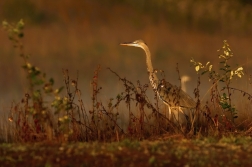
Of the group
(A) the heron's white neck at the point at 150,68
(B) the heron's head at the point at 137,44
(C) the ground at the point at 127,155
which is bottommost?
(C) the ground at the point at 127,155

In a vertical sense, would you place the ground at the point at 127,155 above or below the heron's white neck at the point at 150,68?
below

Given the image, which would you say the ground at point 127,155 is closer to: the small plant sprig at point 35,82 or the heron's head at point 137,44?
the small plant sprig at point 35,82

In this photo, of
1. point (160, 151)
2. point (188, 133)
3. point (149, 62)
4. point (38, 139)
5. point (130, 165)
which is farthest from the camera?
→ point (149, 62)

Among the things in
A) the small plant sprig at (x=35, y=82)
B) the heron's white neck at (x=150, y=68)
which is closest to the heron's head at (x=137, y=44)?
the heron's white neck at (x=150, y=68)

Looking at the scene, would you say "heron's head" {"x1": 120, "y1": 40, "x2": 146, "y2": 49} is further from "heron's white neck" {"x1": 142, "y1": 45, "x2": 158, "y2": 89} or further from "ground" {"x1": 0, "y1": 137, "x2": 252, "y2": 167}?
"ground" {"x1": 0, "y1": 137, "x2": 252, "y2": 167}

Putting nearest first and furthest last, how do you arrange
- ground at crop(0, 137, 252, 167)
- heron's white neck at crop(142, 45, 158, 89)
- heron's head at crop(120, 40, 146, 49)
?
ground at crop(0, 137, 252, 167) → heron's white neck at crop(142, 45, 158, 89) → heron's head at crop(120, 40, 146, 49)

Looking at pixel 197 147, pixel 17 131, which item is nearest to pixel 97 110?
pixel 17 131

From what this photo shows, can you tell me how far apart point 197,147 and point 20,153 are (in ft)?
6.82

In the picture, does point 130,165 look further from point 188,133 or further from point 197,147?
point 188,133

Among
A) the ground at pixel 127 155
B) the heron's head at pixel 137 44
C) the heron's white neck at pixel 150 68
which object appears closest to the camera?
the ground at pixel 127 155

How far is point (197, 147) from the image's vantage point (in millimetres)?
7641

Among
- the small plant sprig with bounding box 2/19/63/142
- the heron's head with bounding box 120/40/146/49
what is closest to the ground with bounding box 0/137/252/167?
the small plant sprig with bounding box 2/19/63/142

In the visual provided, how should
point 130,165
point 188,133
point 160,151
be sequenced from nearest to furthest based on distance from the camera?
point 130,165, point 160,151, point 188,133

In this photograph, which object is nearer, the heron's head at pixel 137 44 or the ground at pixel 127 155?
the ground at pixel 127 155
